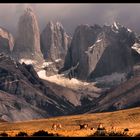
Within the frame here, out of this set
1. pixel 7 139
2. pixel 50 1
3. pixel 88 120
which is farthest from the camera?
pixel 88 120

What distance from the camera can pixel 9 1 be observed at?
28.4 feet

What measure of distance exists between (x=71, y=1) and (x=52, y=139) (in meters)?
2.44

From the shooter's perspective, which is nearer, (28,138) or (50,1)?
(50,1)

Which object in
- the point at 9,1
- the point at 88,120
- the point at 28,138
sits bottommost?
the point at 88,120

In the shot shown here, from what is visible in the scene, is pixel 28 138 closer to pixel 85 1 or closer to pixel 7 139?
pixel 7 139

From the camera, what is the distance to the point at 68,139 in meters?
8.82

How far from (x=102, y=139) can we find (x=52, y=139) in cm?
88

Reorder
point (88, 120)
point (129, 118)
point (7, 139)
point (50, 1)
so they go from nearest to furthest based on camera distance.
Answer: point (50, 1)
point (7, 139)
point (129, 118)
point (88, 120)

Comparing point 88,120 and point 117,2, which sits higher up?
point 117,2

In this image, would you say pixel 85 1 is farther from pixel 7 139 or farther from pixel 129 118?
pixel 129 118

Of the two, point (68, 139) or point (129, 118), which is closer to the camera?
point (68, 139)

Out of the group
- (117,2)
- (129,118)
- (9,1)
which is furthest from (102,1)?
(129,118)

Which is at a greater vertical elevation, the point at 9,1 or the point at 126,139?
the point at 9,1

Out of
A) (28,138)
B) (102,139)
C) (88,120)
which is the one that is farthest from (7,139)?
(88,120)
